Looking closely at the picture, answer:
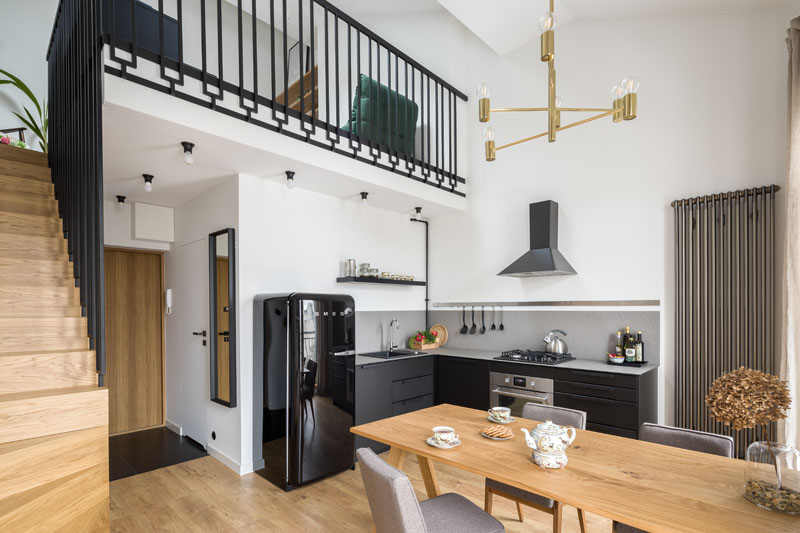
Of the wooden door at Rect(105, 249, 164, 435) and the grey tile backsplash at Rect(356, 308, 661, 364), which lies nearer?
the grey tile backsplash at Rect(356, 308, 661, 364)

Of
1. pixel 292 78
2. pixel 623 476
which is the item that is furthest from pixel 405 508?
pixel 292 78

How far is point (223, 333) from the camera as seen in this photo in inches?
150

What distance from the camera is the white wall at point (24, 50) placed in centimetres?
483

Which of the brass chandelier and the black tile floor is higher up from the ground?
the brass chandelier

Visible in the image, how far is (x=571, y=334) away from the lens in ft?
13.9

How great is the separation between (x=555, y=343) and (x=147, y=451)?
3994 mm

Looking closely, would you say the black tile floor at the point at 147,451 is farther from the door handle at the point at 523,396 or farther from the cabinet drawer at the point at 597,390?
the cabinet drawer at the point at 597,390

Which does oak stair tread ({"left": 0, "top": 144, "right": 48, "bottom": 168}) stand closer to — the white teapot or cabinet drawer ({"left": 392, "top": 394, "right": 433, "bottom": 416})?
cabinet drawer ({"left": 392, "top": 394, "right": 433, "bottom": 416})

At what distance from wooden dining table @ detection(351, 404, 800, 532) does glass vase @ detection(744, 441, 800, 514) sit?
0.09 ft

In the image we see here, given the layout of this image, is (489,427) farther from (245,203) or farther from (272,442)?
(245,203)

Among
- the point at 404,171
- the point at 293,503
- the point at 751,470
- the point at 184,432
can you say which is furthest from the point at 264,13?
the point at 751,470

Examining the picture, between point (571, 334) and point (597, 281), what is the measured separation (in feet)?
1.86

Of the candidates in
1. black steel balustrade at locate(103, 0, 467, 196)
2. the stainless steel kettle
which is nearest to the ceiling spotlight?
black steel balustrade at locate(103, 0, 467, 196)

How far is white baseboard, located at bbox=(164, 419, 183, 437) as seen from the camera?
15.3ft
